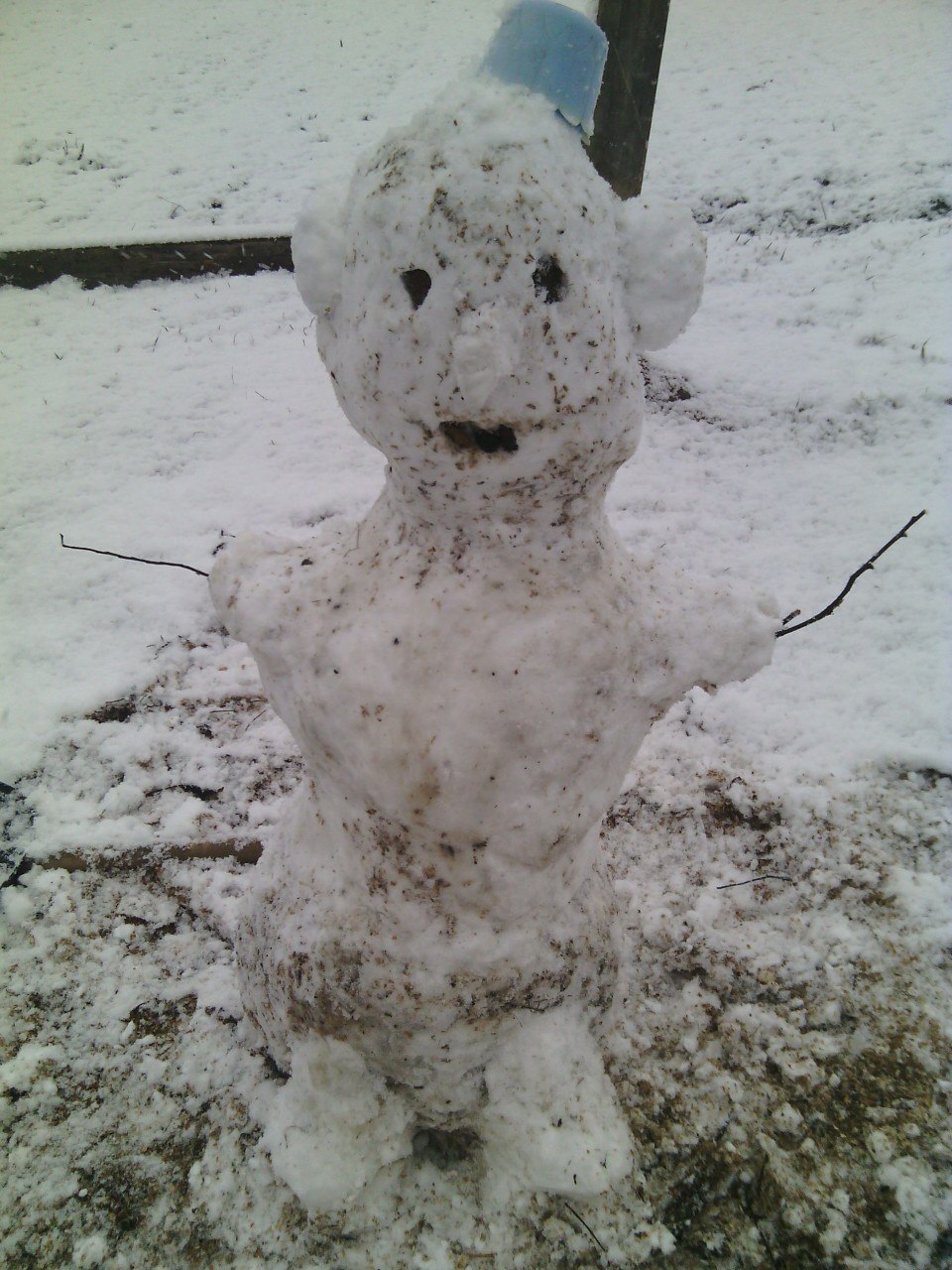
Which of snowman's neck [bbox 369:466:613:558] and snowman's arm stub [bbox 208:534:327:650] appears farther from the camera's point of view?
snowman's arm stub [bbox 208:534:327:650]

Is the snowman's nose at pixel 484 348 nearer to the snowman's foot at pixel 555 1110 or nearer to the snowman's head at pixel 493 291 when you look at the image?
the snowman's head at pixel 493 291

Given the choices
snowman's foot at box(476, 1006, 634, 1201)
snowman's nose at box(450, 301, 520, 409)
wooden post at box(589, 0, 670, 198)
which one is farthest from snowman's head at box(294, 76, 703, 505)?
wooden post at box(589, 0, 670, 198)

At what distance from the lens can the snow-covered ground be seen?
A: 1.62m

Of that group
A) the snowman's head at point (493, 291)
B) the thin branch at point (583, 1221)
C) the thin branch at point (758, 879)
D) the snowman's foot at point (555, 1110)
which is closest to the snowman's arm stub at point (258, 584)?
the snowman's head at point (493, 291)

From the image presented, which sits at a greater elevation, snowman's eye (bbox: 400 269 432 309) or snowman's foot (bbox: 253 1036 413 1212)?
snowman's eye (bbox: 400 269 432 309)

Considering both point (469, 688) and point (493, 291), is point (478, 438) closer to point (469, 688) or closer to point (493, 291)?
point (493, 291)

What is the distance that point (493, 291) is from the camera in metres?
0.85

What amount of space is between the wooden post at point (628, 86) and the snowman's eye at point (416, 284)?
2739mm

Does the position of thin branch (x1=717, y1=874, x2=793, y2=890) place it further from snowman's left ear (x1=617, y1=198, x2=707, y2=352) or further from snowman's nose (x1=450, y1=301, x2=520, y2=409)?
snowman's nose (x1=450, y1=301, x2=520, y2=409)

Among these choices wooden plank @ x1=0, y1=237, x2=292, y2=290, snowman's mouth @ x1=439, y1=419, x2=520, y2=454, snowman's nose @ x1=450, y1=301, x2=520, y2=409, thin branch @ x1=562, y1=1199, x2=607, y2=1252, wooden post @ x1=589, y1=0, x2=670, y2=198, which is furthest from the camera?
wooden plank @ x1=0, y1=237, x2=292, y2=290

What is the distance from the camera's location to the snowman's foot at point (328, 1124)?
4.44 ft

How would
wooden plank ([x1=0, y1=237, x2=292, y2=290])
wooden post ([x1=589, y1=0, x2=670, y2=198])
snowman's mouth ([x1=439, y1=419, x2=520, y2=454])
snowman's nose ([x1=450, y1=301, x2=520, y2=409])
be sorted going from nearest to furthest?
A: snowman's nose ([x1=450, y1=301, x2=520, y2=409]) < snowman's mouth ([x1=439, y1=419, x2=520, y2=454]) < wooden post ([x1=589, y1=0, x2=670, y2=198]) < wooden plank ([x1=0, y1=237, x2=292, y2=290])

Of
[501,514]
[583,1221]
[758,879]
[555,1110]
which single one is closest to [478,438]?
[501,514]

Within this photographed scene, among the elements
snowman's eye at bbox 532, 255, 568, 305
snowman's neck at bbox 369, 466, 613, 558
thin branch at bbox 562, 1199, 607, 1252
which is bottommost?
thin branch at bbox 562, 1199, 607, 1252
